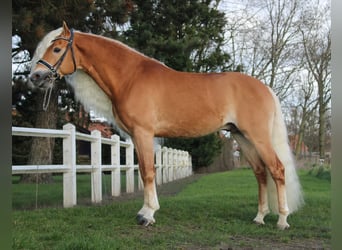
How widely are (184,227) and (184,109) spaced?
69 centimetres

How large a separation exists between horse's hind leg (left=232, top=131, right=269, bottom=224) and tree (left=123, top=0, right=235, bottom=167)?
256 mm

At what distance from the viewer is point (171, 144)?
319 cm

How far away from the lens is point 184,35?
264 centimetres

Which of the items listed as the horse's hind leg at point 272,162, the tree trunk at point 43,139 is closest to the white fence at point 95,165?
the tree trunk at point 43,139

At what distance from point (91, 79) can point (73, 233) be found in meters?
0.99

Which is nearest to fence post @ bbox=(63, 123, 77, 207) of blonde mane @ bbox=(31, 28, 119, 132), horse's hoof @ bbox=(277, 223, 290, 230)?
blonde mane @ bbox=(31, 28, 119, 132)

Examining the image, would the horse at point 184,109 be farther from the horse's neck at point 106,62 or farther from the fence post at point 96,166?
the fence post at point 96,166

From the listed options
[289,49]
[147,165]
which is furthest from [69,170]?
[289,49]

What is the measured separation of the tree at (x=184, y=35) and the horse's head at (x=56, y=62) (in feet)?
2.07

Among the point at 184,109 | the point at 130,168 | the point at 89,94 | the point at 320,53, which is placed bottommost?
the point at 130,168

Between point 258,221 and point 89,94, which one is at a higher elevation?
point 89,94

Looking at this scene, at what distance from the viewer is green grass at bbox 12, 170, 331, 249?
1.72 m

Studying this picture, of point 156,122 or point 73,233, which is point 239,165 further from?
point 73,233

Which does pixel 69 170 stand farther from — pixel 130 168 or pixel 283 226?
pixel 283 226
